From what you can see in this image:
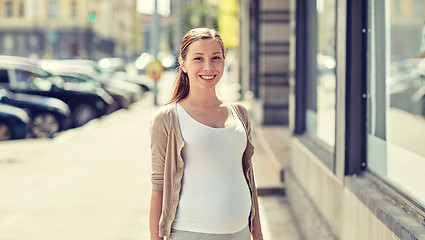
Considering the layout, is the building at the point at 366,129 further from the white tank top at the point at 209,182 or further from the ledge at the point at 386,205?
the white tank top at the point at 209,182

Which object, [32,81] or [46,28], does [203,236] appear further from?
[46,28]

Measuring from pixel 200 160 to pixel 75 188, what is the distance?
231 inches

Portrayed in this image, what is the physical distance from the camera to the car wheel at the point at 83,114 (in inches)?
664

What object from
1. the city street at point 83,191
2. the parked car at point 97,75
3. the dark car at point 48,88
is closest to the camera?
the city street at point 83,191

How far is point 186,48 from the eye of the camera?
8.67ft

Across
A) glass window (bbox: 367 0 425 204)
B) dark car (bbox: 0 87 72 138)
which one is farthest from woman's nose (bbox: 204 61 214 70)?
dark car (bbox: 0 87 72 138)

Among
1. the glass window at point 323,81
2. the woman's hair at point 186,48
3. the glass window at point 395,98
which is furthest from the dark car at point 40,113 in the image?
the woman's hair at point 186,48

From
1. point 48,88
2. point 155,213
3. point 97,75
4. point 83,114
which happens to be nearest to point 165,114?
point 155,213

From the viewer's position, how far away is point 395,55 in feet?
14.6

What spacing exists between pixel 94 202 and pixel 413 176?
457 centimetres

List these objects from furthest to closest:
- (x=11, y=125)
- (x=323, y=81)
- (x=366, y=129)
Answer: (x=11, y=125) → (x=323, y=81) → (x=366, y=129)

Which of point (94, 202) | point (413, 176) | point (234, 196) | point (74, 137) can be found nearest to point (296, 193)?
point (94, 202)

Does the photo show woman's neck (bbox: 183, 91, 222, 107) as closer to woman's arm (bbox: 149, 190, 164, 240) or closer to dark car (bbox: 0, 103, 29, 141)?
woman's arm (bbox: 149, 190, 164, 240)

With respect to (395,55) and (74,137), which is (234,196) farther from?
(74,137)
